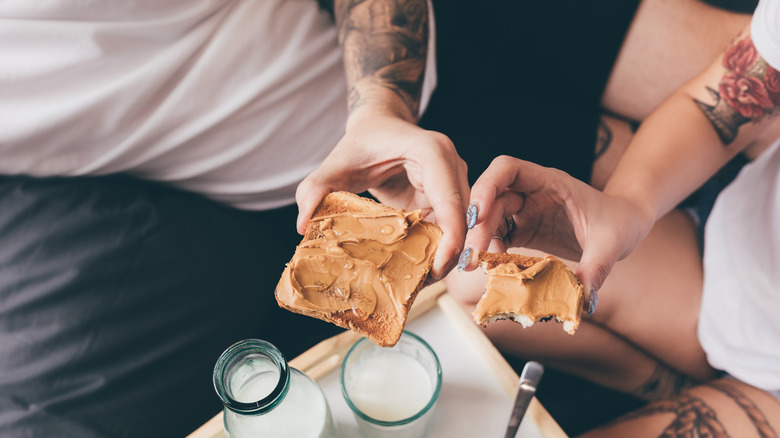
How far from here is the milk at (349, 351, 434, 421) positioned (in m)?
0.53

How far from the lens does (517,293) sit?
45cm

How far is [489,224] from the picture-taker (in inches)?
20.6

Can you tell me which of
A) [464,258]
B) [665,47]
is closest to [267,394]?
[464,258]

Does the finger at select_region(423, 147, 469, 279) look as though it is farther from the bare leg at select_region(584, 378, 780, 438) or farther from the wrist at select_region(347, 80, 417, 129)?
the bare leg at select_region(584, 378, 780, 438)

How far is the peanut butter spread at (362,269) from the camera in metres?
0.47

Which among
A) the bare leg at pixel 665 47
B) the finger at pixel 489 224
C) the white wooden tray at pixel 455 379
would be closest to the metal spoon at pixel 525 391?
the white wooden tray at pixel 455 379

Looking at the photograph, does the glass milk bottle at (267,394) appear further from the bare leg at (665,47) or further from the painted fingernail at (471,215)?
the bare leg at (665,47)

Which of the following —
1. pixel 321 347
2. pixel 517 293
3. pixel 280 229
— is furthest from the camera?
pixel 280 229

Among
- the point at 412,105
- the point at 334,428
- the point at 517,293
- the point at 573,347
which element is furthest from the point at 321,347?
the point at 573,347

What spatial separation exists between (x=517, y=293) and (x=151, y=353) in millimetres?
579

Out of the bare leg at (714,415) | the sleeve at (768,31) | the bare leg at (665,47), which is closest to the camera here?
the sleeve at (768,31)

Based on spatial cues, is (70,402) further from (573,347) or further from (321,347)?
(573,347)

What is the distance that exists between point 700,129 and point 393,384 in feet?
1.99

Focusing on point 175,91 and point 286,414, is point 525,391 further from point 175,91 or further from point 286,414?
point 175,91
